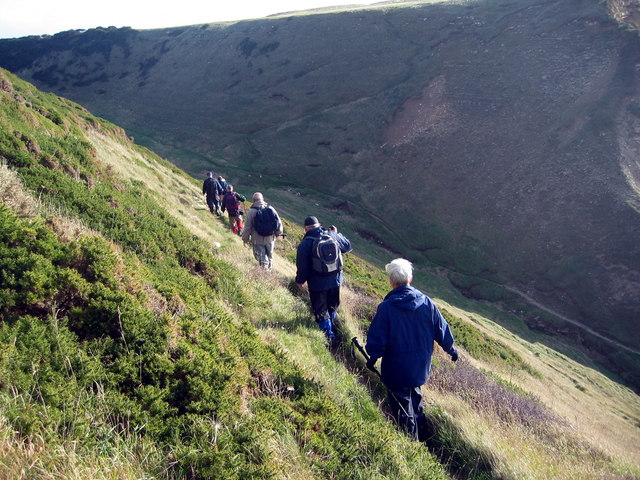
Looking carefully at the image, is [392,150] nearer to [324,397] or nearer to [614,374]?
[614,374]

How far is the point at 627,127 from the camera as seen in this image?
103 feet

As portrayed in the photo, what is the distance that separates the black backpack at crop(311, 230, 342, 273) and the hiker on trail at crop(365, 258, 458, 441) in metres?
1.87

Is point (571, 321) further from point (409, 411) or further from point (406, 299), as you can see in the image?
point (406, 299)

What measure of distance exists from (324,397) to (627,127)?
38770 millimetres

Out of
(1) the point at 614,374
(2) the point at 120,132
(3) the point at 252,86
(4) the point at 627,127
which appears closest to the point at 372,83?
(3) the point at 252,86

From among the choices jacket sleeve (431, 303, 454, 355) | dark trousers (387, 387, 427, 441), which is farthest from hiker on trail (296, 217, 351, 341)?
jacket sleeve (431, 303, 454, 355)

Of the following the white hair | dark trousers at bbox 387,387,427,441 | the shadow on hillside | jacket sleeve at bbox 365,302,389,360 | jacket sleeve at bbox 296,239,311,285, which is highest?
the white hair

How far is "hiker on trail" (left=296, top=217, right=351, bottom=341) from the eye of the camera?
6.30 meters

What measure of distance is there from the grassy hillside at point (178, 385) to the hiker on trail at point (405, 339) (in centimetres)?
38

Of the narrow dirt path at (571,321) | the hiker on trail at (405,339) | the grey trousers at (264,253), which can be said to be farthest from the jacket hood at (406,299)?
the narrow dirt path at (571,321)

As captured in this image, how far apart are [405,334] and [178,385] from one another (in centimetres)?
245

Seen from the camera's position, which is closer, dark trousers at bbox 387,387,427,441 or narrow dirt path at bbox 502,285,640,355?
dark trousers at bbox 387,387,427,441

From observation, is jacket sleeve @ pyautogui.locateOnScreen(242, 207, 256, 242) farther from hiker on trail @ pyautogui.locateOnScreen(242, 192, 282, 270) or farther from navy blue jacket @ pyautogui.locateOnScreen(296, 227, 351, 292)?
navy blue jacket @ pyautogui.locateOnScreen(296, 227, 351, 292)

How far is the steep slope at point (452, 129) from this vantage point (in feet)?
87.7
